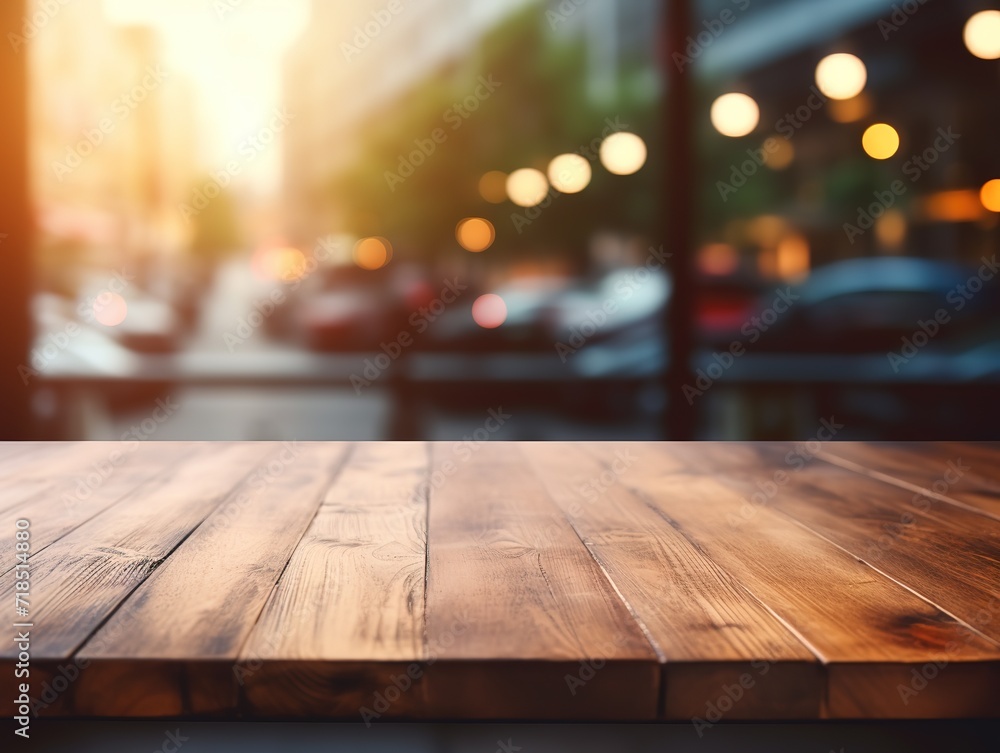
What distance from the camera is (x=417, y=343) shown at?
A: 329 centimetres

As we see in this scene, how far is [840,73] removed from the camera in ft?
10.7

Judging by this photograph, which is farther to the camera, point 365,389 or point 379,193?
point 379,193

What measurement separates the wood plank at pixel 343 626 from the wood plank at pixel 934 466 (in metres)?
1.02

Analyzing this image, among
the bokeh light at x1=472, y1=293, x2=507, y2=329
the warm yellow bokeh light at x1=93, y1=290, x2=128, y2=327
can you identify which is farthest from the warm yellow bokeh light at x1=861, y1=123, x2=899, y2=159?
the warm yellow bokeh light at x1=93, y1=290, x2=128, y2=327

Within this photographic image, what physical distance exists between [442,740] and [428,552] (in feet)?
0.90

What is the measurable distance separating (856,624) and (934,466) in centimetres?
123

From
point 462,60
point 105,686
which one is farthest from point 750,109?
point 462,60

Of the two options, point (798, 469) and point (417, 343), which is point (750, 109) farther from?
point (798, 469)

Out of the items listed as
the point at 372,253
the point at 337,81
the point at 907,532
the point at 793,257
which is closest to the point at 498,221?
the point at 372,253

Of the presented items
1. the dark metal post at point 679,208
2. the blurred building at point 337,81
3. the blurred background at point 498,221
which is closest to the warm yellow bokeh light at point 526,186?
the blurred background at point 498,221

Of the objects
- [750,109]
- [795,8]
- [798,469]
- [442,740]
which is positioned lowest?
[442,740]

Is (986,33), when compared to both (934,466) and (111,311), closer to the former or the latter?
(934,466)

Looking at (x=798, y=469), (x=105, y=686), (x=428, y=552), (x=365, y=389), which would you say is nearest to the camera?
(x=105, y=686)

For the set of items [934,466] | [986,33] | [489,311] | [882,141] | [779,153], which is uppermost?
[779,153]
